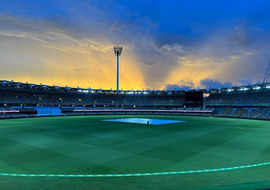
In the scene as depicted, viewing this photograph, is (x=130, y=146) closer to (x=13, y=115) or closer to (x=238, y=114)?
(x=13, y=115)

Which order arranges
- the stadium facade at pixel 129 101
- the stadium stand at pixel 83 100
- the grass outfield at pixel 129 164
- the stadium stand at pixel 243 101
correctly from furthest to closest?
the stadium stand at pixel 83 100
the stadium facade at pixel 129 101
the stadium stand at pixel 243 101
the grass outfield at pixel 129 164

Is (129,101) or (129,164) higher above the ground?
(129,101)

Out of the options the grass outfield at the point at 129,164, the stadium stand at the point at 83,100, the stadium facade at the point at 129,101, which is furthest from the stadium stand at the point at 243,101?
the grass outfield at the point at 129,164

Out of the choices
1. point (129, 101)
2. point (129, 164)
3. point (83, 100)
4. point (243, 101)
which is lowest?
point (129, 164)

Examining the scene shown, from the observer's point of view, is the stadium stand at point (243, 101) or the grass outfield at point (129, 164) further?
the stadium stand at point (243, 101)

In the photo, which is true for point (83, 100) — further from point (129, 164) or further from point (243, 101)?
point (129, 164)

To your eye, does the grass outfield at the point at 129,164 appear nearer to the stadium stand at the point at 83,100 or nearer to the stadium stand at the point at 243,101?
the stadium stand at the point at 83,100

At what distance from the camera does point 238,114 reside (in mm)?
69062

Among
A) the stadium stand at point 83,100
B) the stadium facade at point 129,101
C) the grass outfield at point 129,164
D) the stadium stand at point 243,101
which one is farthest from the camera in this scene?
the stadium stand at point 83,100

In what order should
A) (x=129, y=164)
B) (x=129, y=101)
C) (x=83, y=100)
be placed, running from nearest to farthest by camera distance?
(x=129, y=164) → (x=83, y=100) → (x=129, y=101)

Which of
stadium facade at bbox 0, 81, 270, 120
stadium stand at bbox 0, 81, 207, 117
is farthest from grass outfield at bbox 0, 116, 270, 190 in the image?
stadium stand at bbox 0, 81, 207, 117

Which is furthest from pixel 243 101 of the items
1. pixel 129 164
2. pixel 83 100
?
pixel 129 164

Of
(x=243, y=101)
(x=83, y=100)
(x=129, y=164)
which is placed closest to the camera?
(x=129, y=164)

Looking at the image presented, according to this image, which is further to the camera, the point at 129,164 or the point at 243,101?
the point at 243,101
